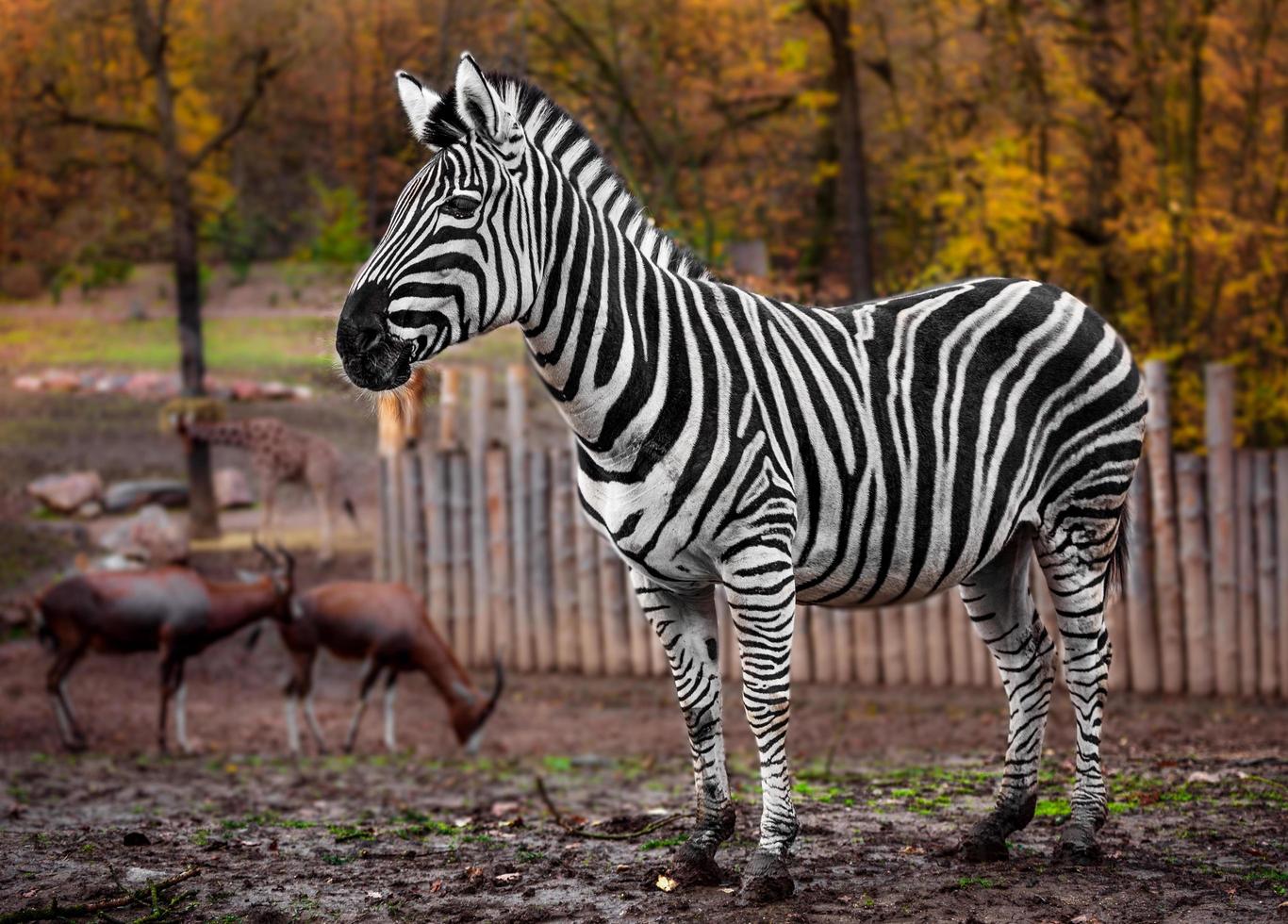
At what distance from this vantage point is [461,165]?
3578 millimetres

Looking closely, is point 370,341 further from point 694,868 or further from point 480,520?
point 480,520

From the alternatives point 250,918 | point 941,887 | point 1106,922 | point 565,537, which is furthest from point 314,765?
point 1106,922

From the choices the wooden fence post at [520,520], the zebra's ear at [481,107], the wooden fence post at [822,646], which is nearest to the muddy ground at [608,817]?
the wooden fence post at [822,646]

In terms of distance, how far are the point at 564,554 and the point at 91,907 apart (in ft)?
23.7

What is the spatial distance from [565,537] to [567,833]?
605 cm

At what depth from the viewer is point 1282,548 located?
8.74 meters

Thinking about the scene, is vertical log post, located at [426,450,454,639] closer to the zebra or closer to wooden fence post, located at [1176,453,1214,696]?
wooden fence post, located at [1176,453,1214,696]

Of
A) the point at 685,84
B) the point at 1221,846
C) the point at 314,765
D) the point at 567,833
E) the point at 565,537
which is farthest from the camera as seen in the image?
the point at 685,84

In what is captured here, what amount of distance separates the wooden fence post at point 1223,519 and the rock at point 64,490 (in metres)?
10.9

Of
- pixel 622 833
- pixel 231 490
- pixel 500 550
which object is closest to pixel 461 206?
pixel 622 833

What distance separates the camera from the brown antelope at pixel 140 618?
8.87 meters

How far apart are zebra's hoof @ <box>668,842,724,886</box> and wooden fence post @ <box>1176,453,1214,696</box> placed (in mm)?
6217

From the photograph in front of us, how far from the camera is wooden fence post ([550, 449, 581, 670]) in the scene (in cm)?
1084

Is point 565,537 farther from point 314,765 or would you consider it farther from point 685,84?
point 685,84
